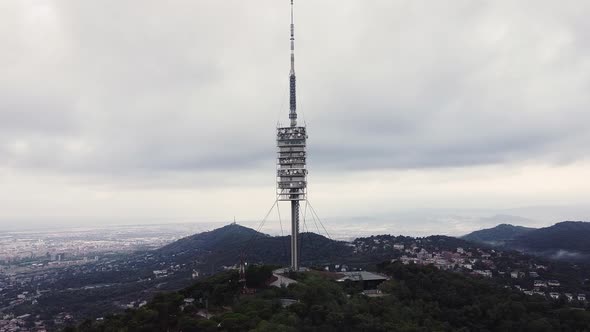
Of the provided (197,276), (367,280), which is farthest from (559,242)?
(367,280)

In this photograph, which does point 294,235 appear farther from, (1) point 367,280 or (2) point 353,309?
(2) point 353,309

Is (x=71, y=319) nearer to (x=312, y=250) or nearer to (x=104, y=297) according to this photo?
(x=104, y=297)

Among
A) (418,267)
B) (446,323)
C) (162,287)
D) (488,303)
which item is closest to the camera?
(446,323)

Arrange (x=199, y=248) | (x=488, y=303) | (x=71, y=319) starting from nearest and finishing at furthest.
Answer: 1. (x=488, y=303)
2. (x=71, y=319)
3. (x=199, y=248)

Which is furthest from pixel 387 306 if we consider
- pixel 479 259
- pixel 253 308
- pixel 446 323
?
pixel 479 259

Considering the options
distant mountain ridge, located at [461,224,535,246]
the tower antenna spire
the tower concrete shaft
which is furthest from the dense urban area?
distant mountain ridge, located at [461,224,535,246]

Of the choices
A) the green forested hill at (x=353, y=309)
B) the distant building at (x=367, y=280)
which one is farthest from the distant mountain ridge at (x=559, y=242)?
the distant building at (x=367, y=280)

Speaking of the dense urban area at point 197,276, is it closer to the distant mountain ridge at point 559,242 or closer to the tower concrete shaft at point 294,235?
the tower concrete shaft at point 294,235

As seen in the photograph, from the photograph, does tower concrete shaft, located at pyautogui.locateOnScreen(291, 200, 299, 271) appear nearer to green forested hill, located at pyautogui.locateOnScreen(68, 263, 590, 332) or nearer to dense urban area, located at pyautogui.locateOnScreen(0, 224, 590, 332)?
green forested hill, located at pyautogui.locateOnScreen(68, 263, 590, 332)
